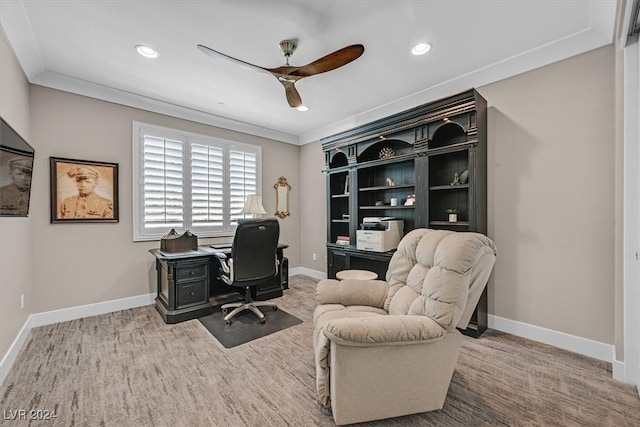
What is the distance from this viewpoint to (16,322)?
248 centimetres

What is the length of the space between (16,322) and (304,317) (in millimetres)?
2692

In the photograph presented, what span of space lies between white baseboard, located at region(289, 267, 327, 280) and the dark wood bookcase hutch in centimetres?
88

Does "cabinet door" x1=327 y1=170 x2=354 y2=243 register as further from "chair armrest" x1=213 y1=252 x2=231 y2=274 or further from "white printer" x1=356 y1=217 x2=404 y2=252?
"chair armrest" x1=213 y1=252 x2=231 y2=274

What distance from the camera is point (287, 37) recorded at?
2414 millimetres

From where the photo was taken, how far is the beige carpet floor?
5.53 ft

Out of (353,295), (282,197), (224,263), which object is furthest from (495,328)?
(282,197)

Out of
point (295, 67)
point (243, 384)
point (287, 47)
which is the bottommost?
point (243, 384)

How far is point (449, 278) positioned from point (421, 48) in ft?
7.12

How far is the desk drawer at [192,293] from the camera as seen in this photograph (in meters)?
3.25

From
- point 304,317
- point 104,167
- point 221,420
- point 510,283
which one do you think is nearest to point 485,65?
point 510,283

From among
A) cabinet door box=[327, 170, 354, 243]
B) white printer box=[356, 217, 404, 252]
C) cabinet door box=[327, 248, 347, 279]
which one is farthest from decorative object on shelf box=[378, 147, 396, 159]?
cabinet door box=[327, 248, 347, 279]

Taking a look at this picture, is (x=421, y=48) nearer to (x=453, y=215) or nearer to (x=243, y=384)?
(x=453, y=215)

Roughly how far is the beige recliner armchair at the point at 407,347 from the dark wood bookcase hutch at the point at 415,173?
1.33 meters

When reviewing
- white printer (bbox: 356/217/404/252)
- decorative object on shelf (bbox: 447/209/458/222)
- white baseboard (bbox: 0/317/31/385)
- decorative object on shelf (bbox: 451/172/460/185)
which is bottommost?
white baseboard (bbox: 0/317/31/385)
